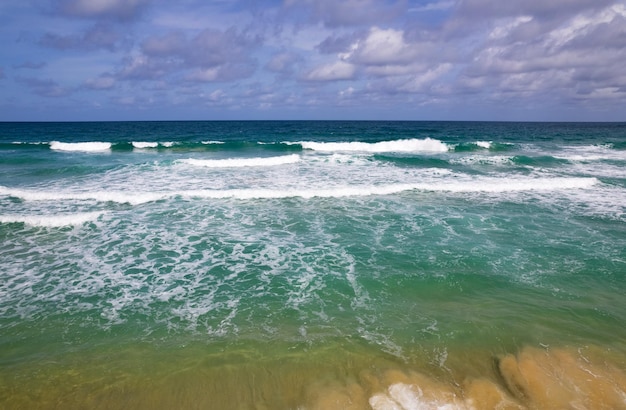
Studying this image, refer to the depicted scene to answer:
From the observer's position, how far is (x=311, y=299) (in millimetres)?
7543

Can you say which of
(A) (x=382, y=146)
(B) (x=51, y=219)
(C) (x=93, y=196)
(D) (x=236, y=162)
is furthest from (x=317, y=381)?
(A) (x=382, y=146)

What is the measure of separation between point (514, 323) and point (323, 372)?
3619 mm

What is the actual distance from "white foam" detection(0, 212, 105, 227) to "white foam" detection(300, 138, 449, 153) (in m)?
25.8

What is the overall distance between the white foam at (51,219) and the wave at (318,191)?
2.34 m

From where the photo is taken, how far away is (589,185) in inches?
725

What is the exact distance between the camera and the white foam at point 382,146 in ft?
120

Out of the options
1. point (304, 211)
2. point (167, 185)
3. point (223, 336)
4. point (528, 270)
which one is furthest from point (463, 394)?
point (167, 185)

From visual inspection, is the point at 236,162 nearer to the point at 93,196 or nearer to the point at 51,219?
the point at 93,196

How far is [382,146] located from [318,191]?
23.5 meters

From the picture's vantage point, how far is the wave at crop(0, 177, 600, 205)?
1529cm

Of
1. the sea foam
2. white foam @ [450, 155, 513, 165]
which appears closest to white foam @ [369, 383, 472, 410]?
the sea foam

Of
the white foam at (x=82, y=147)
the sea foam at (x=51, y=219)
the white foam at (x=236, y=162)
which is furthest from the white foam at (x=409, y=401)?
the white foam at (x=82, y=147)

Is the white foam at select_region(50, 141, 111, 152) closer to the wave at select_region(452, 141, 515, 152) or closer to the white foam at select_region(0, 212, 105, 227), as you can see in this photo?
the white foam at select_region(0, 212, 105, 227)

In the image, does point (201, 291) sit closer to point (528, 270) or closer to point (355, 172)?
point (528, 270)
